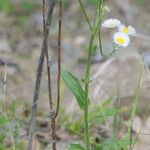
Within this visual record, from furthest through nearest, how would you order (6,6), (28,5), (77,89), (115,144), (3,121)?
(28,5)
(6,6)
(3,121)
(115,144)
(77,89)

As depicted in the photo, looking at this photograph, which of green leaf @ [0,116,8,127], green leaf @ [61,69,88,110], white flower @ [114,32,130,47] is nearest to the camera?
white flower @ [114,32,130,47]

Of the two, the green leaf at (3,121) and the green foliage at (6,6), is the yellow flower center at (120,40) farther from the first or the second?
the green foliage at (6,6)

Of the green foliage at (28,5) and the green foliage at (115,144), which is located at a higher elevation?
the green foliage at (28,5)

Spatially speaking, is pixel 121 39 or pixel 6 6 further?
pixel 6 6

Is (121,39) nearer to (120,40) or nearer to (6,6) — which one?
(120,40)

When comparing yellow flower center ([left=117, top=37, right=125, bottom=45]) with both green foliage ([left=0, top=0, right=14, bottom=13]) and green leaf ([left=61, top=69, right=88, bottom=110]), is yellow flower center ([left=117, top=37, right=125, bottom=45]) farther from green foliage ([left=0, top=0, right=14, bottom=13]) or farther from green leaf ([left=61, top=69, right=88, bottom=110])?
green foliage ([left=0, top=0, right=14, bottom=13])

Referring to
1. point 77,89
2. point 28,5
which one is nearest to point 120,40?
point 77,89

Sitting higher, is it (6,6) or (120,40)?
(6,6)

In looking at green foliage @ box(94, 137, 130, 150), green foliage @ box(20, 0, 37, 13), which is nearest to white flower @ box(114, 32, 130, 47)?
green foliage @ box(94, 137, 130, 150)

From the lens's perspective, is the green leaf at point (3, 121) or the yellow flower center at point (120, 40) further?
the green leaf at point (3, 121)

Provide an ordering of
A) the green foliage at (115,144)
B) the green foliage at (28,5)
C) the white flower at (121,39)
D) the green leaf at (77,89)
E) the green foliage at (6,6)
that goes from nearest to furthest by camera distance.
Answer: the white flower at (121,39) < the green leaf at (77,89) < the green foliage at (115,144) < the green foliage at (6,6) < the green foliage at (28,5)

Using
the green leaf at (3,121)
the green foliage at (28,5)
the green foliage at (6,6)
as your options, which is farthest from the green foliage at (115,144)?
the green foliage at (28,5)
